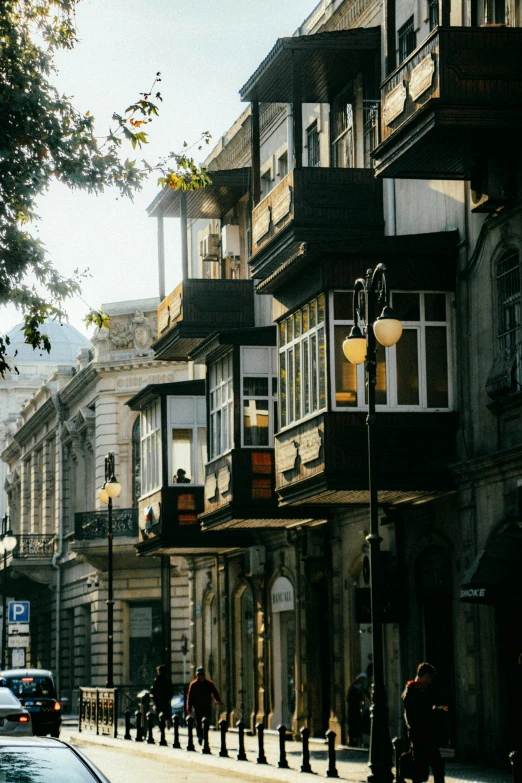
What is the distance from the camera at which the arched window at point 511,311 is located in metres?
21.7

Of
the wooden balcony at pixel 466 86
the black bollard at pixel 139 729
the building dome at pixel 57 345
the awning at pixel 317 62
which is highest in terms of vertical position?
the building dome at pixel 57 345

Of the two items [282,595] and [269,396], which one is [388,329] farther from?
[282,595]

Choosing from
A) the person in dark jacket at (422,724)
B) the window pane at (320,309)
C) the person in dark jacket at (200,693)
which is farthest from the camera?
the person in dark jacket at (200,693)

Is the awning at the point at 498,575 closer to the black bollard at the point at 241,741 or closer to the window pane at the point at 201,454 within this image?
the black bollard at the point at 241,741

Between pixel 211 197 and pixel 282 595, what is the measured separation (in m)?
10.1

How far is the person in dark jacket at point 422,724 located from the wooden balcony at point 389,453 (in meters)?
6.91

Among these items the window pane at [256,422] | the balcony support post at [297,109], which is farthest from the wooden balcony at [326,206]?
the window pane at [256,422]

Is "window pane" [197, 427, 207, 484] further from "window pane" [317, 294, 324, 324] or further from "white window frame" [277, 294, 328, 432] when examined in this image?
"window pane" [317, 294, 324, 324]

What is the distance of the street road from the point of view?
22.6m

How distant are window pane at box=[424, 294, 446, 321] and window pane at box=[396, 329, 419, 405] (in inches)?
13.7

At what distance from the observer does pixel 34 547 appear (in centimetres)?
6288

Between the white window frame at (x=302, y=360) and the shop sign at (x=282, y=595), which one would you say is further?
the shop sign at (x=282, y=595)

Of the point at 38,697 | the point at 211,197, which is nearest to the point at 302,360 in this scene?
the point at 38,697

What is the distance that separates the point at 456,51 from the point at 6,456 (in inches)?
2329
